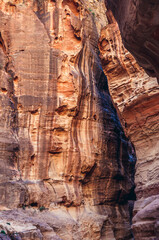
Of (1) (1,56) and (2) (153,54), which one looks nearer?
(2) (153,54)

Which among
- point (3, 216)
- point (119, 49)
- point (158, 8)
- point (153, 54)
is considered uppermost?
point (158, 8)

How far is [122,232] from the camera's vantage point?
2312 centimetres

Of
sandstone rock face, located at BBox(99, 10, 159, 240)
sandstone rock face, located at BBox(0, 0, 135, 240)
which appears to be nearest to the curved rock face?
sandstone rock face, located at BBox(99, 10, 159, 240)

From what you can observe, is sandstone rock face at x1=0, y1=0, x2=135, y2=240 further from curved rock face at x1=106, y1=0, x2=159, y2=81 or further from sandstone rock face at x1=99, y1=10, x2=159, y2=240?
curved rock face at x1=106, y1=0, x2=159, y2=81

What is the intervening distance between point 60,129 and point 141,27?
53.1 feet

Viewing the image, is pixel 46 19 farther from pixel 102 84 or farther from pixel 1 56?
pixel 102 84

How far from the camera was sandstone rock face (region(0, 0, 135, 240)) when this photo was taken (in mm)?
20234

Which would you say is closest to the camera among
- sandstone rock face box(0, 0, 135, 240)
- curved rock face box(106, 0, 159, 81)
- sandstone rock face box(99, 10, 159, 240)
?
curved rock face box(106, 0, 159, 81)

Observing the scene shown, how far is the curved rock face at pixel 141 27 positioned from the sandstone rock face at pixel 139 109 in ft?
29.6

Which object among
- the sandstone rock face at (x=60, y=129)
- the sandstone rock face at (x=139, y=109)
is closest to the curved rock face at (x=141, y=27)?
the sandstone rock face at (x=139, y=109)

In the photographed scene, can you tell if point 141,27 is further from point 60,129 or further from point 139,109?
point 60,129

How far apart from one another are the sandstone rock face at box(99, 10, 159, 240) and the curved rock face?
903 cm

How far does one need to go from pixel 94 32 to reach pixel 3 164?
45.5ft

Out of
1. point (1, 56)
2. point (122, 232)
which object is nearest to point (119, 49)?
point (1, 56)
